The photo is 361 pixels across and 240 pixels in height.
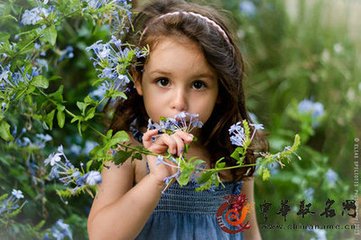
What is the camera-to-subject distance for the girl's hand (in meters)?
1.05

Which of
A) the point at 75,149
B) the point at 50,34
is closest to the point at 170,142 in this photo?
the point at 50,34

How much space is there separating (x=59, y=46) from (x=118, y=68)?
0.37 meters

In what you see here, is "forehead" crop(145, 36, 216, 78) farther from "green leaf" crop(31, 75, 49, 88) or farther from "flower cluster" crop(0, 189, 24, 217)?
"flower cluster" crop(0, 189, 24, 217)

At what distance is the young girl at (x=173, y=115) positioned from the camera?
1113 millimetres

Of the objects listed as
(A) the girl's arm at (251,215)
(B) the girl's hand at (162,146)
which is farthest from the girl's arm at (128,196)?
(A) the girl's arm at (251,215)

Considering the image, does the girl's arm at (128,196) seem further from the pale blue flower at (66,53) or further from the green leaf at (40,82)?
the pale blue flower at (66,53)

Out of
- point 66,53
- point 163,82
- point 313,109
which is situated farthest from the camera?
point 313,109

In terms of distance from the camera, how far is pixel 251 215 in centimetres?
129

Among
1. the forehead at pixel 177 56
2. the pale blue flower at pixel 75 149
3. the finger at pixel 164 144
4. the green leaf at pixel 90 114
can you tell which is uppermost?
the forehead at pixel 177 56

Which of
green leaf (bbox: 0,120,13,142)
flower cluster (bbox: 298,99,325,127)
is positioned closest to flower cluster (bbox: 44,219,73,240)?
green leaf (bbox: 0,120,13,142)

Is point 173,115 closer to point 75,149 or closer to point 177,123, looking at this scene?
point 177,123

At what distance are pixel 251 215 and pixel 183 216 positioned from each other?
5.6 inches

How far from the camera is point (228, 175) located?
1249mm

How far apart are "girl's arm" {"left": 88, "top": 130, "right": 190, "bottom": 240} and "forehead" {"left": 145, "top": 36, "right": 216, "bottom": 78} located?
0.12 metres
